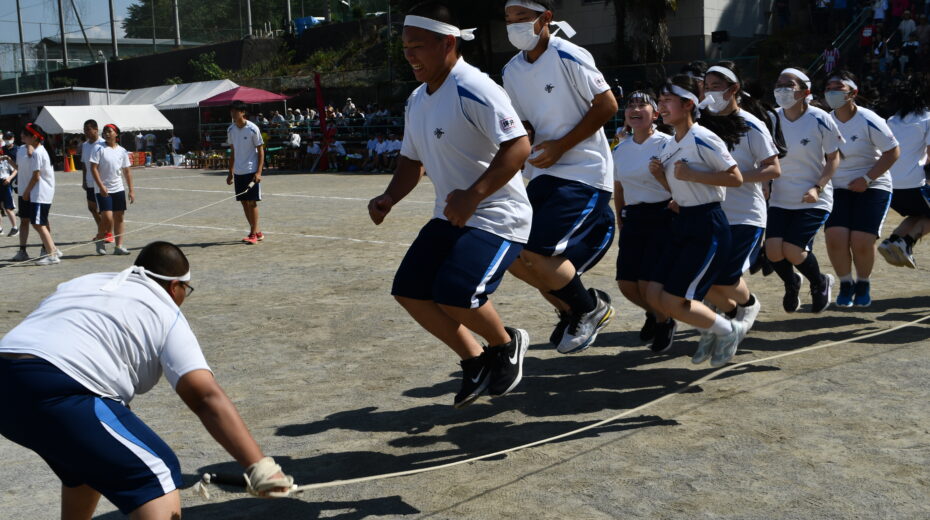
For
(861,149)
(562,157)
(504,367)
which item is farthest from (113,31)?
(504,367)

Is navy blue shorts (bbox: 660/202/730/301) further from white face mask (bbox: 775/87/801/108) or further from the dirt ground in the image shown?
white face mask (bbox: 775/87/801/108)

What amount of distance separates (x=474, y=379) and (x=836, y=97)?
189 inches

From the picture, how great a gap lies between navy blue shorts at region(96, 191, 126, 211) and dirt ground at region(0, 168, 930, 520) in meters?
3.94

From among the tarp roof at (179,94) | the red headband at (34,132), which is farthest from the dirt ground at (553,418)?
the tarp roof at (179,94)

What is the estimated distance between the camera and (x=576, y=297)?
19.3 ft

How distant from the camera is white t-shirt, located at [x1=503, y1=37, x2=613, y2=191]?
573 centimetres

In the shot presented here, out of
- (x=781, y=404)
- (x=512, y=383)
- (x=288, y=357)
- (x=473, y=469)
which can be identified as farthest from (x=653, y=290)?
(x=288, y=357)

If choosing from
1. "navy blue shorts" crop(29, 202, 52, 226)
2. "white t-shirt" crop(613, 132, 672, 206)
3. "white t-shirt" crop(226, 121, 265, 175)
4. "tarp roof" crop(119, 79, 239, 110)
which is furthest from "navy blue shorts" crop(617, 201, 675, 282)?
"tarp roof" crop(119, 79, 239, 110)

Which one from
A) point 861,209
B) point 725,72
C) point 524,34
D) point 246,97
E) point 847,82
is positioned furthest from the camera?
point 246,97

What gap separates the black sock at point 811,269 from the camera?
306 inches

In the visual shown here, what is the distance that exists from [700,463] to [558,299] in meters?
1.72

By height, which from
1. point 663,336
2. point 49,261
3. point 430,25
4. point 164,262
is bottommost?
point 49,261

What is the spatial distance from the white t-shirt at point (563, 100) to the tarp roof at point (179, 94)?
128 feet

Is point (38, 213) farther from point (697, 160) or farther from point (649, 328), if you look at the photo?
point (697, 160)
